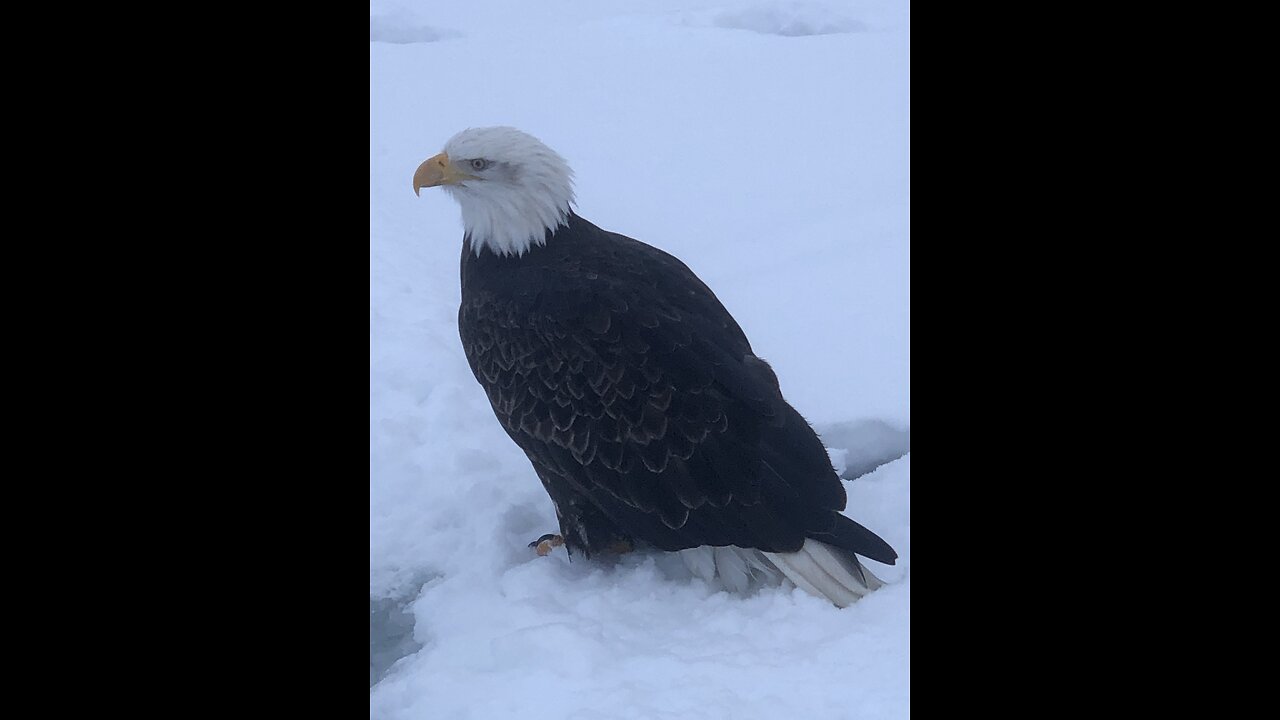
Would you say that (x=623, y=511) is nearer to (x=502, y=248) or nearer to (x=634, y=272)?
(x=634, y=272)

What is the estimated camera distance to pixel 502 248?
127 inches

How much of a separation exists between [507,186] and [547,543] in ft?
4.03

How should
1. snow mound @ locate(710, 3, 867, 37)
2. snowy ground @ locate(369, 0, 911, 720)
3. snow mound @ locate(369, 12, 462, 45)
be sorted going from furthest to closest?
snow mound @ locate(710, 3, 867, 37), snow mound @ locate(369, 12, 462, 45), snowy ground @ locate(369, 0, 911, 720)

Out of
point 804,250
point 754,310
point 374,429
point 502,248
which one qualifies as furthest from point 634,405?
point 804,250

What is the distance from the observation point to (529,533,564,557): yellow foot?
3.21 meters

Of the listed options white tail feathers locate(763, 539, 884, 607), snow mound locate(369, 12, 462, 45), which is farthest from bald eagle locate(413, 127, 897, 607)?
snow mound locate(369, 12, 462, 45)

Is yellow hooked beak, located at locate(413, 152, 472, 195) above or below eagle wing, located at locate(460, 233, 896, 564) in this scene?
above

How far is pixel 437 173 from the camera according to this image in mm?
3123

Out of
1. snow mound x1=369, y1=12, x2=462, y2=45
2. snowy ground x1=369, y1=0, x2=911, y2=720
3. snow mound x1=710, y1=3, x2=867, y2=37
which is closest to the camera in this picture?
snowy ground x1=369, y1=0, x2=911, y2=720

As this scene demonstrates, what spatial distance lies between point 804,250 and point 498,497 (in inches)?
90.3

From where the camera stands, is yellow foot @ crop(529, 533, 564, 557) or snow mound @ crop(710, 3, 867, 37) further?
snow mound @ crop(710, 3, 867, 37)

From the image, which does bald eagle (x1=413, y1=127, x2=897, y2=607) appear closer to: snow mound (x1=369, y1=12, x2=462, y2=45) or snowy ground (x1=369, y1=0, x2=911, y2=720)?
snowy ground (x1=369, y1=0, x2=911, y2=720)

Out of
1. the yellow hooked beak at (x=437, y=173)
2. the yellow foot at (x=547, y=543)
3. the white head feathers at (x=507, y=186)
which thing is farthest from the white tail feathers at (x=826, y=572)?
the yellow hooked beak at (x=437, y=173)

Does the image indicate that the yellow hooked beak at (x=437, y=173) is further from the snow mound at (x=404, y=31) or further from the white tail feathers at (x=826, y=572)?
the snow mound at (x=404, y=31)
